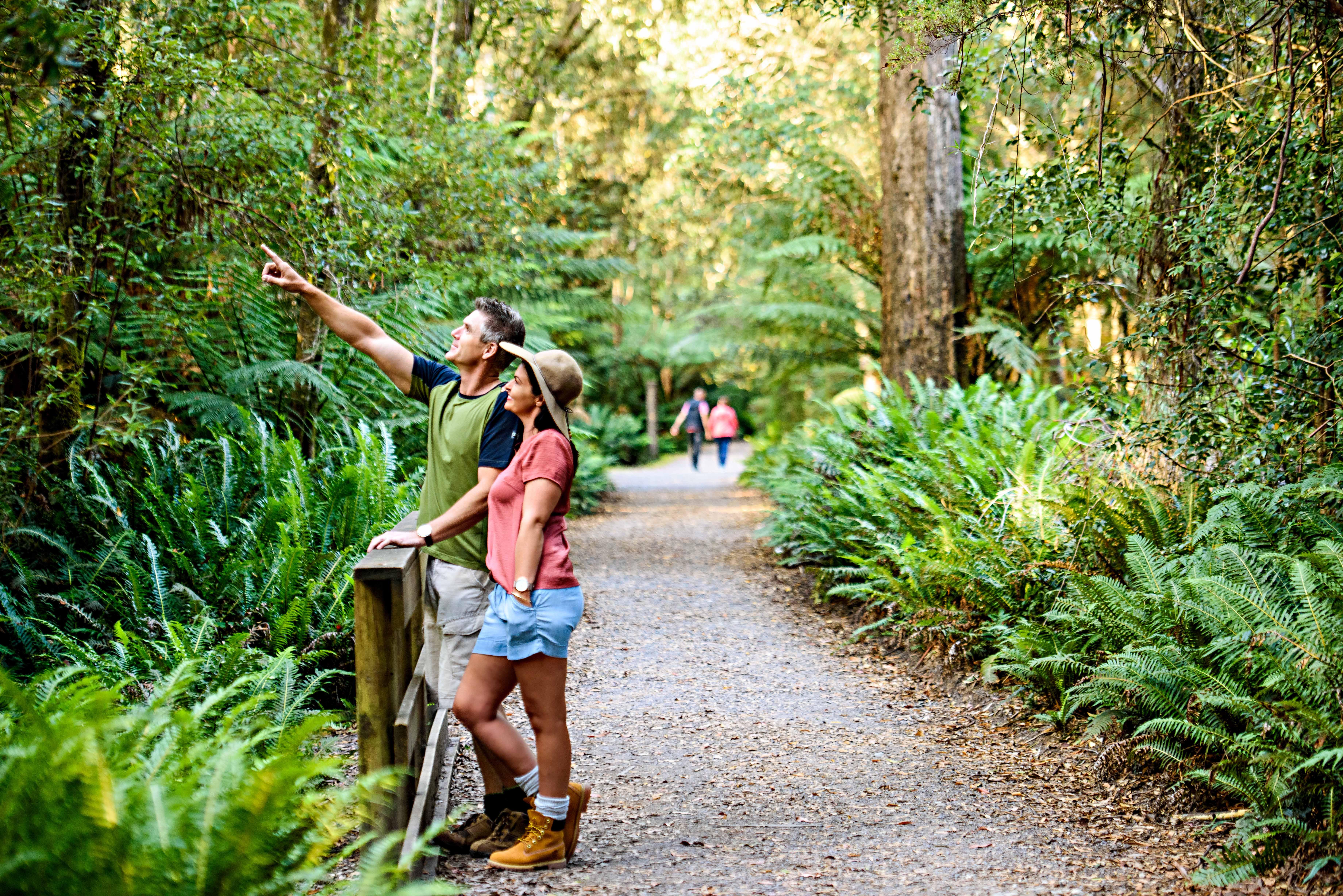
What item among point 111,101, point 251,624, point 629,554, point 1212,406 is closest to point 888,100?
point 629,554

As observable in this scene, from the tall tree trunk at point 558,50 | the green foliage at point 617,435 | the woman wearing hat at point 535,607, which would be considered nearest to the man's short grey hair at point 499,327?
the woman wearing hat at point 535,607

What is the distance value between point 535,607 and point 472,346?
1041mm

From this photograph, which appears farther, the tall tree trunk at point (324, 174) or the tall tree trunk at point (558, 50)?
the tall tree trunk at point (558, 50)

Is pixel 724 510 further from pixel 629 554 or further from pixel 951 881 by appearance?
pixel 951 881

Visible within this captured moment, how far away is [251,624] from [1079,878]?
4.31 metres

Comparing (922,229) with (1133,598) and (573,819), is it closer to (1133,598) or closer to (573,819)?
(1133,598)

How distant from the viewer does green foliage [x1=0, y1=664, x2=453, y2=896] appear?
2166 mm

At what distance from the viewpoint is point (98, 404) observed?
274 inches

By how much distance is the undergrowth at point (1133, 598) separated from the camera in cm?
361

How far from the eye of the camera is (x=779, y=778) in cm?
478

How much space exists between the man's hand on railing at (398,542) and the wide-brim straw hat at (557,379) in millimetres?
652

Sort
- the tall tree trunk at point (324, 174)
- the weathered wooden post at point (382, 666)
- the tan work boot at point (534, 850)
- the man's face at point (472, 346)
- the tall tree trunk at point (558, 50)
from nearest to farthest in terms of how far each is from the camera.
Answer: the weathered wooden post at point (382, 666) < the tan work boot at point (534, 850) < the man's face at point (472, 346) < the tall tree trunk at point (324, 174) < the tall tree trunk at point (558, 50)

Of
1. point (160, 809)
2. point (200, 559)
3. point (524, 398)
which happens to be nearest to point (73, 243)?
point (200, 559)

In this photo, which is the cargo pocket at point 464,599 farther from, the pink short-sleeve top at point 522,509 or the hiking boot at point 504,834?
the hiking boot at point 504,834
